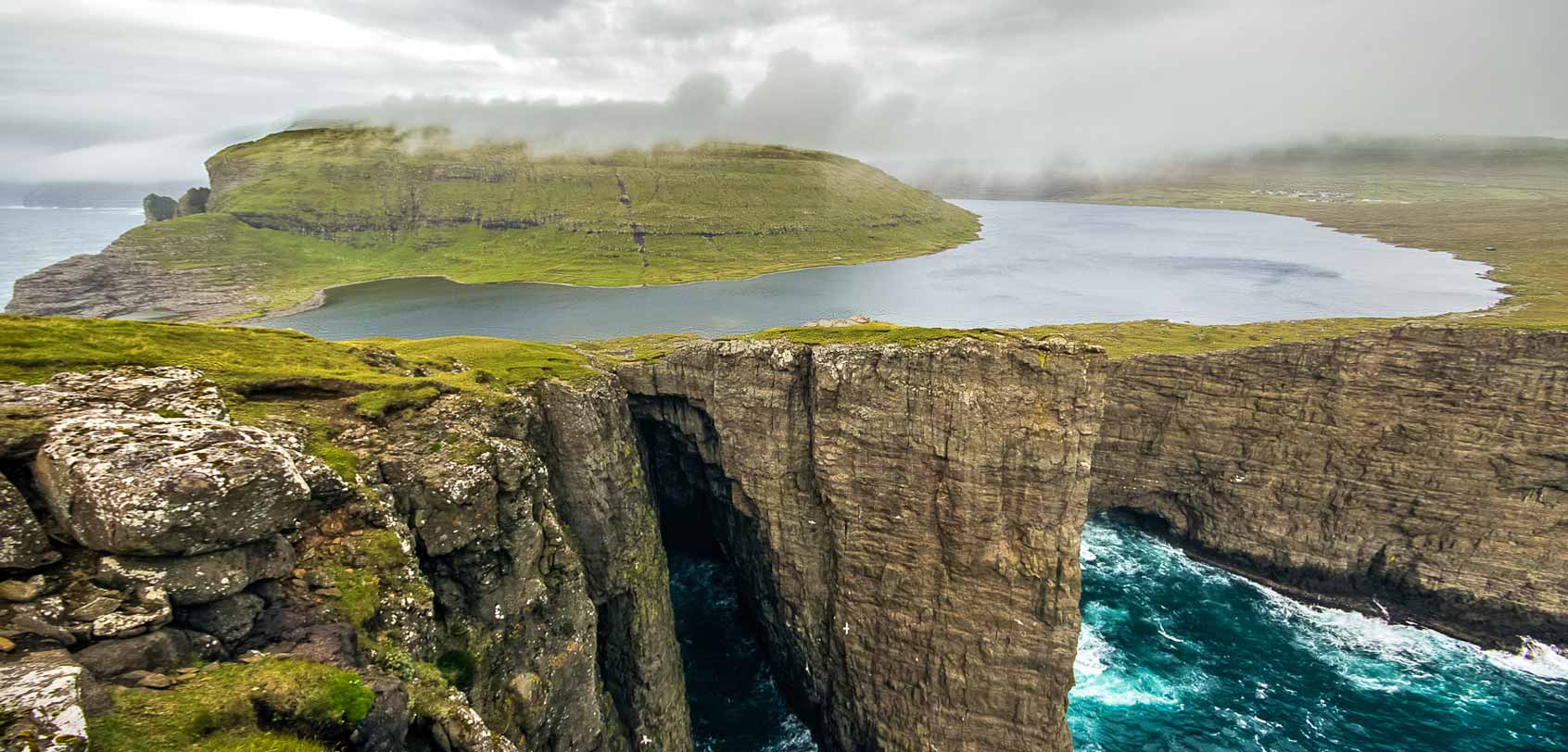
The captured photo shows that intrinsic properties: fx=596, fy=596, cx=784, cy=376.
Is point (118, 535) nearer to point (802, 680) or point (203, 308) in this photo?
point (802, 680)

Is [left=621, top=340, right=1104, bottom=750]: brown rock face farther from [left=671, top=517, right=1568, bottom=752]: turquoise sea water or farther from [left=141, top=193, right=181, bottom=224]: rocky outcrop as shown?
[left=141, top=193, right=181, bottom=224]: rocky outcrop

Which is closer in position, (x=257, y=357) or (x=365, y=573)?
(x=365, y=573)

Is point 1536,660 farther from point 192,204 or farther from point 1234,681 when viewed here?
point 192,204

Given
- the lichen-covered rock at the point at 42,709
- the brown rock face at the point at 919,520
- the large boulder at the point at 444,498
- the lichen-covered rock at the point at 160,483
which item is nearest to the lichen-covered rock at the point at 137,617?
the lichen-covered rock at the point at 160,483

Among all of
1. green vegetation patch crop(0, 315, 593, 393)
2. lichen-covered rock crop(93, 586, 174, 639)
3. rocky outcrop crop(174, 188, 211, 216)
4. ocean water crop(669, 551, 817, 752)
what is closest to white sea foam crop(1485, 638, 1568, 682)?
ocean water crop(669, 551, 817, 752)

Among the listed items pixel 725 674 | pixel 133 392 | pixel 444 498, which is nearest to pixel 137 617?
pixel 133 392

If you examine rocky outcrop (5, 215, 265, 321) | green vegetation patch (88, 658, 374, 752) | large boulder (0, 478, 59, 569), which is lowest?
green vegetation patch (88, 658, 374, 752)

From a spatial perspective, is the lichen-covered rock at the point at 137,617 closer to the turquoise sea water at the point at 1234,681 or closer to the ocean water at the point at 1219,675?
the turquoise sea water at the point at 1234,681
